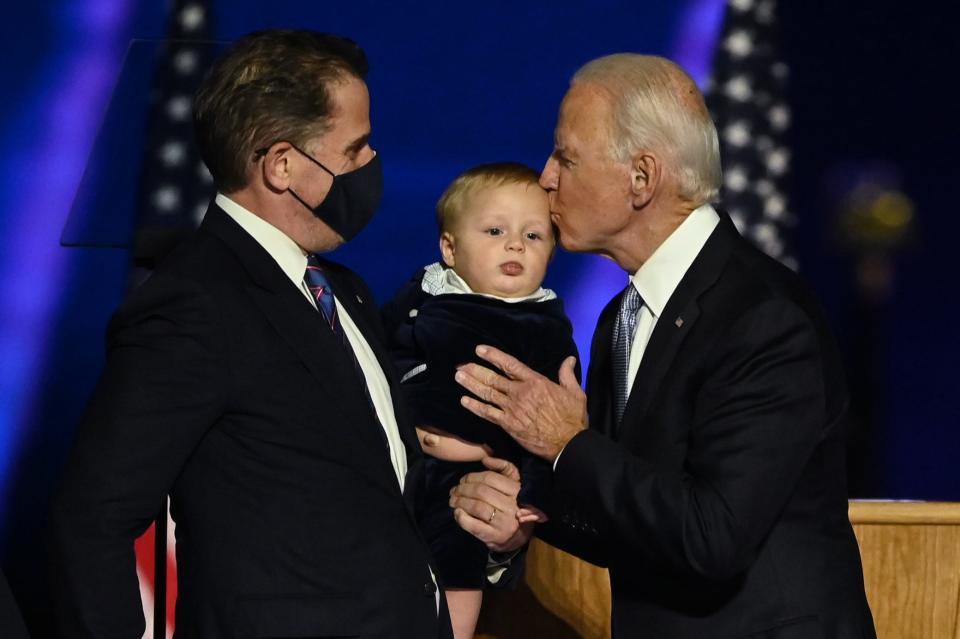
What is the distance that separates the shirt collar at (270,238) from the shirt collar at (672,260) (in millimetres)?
590

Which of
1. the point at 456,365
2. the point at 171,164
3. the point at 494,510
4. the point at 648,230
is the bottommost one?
the point at 494,510

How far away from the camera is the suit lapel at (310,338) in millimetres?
2006

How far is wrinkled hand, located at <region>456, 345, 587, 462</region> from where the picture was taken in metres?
2.13

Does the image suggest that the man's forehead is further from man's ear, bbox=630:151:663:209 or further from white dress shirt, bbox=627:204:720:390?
white dress shirt, bbox=627:204:720:390

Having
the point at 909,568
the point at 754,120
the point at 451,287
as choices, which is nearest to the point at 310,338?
the point at 451,287

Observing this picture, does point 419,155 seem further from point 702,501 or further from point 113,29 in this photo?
point 702,501

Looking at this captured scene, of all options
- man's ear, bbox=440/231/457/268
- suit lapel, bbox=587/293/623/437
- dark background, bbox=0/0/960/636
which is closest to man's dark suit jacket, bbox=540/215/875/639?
suit lapel, bbox=587/293/623/437

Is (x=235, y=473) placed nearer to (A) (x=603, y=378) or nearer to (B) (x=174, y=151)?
(A) (x=603, y=378)

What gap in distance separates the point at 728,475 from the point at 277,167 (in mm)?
884

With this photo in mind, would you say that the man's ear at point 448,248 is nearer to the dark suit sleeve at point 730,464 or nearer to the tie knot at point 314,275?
the tie knot at point 314,275

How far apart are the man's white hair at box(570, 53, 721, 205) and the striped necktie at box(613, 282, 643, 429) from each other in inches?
8.1

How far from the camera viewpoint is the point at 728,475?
194 cm

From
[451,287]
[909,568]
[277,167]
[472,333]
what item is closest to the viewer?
[277,167]

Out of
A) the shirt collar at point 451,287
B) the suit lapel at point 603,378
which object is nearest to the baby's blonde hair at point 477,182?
the shirt collar at point 451,287
